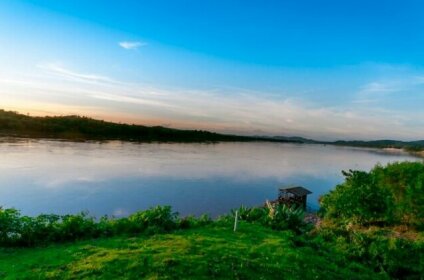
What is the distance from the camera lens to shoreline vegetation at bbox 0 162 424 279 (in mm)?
10172

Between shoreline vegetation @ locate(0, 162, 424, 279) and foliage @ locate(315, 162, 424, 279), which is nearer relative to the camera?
shoreline vegetation @ locate(0, 162, 424, 279)

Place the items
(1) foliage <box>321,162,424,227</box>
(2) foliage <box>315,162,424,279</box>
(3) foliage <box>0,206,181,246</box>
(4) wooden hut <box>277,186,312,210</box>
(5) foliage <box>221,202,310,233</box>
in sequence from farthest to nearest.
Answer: (4) wooden hut <box>277,186,312,210</box>
(1) foliage <box>321,162,424,227</box>
(2) foliage <box>315,162,424,279</box>
(5) foliage <box>221,202,310,233</box>
(3) foliage <box>0,206,181,246</box>

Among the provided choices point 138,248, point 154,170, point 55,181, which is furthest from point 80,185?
point 138,248

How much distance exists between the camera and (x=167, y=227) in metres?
17.0

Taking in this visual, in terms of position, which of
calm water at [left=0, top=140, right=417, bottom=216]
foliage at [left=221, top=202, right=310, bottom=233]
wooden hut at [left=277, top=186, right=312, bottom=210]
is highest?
foliage at [left=221, top=202, right=310, bottom=233]

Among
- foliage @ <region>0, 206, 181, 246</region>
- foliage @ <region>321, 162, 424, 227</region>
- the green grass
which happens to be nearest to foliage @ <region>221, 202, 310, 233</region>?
the green grass

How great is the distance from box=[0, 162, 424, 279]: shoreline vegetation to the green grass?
3 cm

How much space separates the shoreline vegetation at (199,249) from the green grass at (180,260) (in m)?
0.03

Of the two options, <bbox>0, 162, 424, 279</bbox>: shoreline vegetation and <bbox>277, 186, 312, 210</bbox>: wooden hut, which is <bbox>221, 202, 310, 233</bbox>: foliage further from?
<bbox>277, 186, 312, 210</bbox>: wooden hut

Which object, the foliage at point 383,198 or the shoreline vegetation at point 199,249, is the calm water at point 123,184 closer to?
the foliage at point 383,198

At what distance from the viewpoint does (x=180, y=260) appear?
10625 mm

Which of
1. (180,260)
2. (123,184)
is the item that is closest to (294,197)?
(123,184)

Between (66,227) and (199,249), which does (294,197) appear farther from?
(66,227)

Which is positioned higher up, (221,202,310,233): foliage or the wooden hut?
Result: (221,202,310,233): foliage
